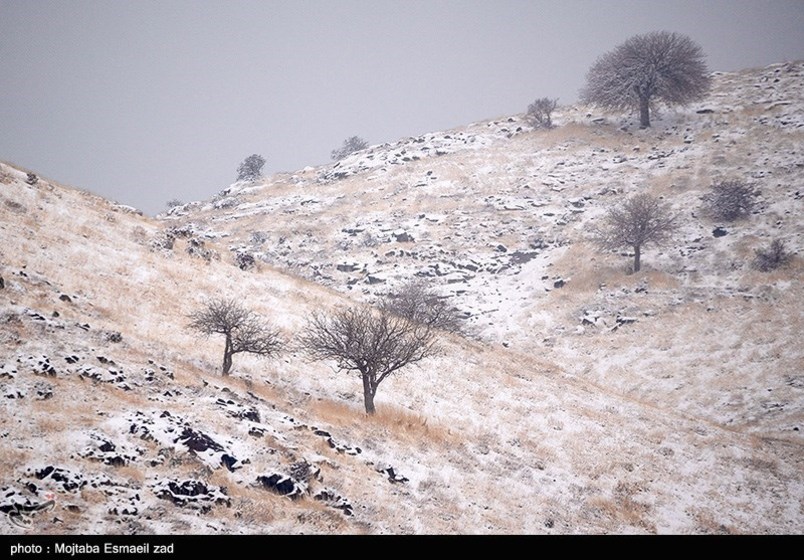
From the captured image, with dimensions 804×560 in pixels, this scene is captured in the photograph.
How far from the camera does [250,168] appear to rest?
84562mm

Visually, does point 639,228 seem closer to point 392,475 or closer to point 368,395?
point 368,395

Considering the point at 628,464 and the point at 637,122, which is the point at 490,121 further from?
the point at 628,464

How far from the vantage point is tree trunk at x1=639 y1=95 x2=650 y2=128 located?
6419 cm

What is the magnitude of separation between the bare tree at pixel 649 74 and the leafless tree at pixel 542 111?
7.91 metres

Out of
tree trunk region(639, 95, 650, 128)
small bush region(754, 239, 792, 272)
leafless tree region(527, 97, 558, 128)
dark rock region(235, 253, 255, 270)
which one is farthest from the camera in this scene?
leafless tree region(527, 97, 558, 128)

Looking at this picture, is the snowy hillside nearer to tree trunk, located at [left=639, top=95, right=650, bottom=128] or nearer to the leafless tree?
tree trunk, located at [left=639, top=95, right=650, bottom=128]

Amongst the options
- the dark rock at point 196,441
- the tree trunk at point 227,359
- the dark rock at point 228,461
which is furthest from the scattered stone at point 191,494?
the tree trunk at point 227,359

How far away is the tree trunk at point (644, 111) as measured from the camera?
64188 mm

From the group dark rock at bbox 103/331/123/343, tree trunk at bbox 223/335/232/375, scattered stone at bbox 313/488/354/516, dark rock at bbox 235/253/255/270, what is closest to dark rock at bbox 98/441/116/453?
scattered stone at bbox 313/488/354/516

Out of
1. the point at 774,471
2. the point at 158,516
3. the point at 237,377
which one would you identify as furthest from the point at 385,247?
the point at 158,516

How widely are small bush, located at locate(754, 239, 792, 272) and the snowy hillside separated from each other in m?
1.09

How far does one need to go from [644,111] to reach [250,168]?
6571 centimetres

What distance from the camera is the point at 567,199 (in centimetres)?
5516
